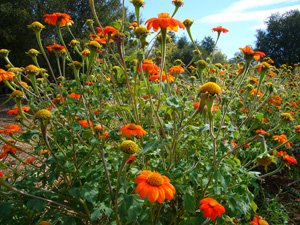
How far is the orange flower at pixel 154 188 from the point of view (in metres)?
1.00

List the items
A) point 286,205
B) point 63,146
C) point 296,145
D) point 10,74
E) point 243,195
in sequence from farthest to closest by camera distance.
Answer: point 296,145 < point 286,205 < point 63,146 < point 243,195 < point 10,74

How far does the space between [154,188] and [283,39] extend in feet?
82.8

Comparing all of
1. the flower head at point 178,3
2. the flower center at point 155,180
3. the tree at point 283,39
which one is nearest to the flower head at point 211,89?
the flower center at point 155,180

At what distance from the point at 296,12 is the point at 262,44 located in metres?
4.42

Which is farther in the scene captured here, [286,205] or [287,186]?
[287,186]

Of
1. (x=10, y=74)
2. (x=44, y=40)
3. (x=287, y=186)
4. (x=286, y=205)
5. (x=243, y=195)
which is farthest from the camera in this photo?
(x=44, y=40)

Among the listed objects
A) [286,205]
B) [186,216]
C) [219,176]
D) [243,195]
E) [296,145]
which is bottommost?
[286,205]

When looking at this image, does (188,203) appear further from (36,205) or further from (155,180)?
(36,205)

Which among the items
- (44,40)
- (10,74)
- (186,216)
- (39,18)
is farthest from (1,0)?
(186,216)

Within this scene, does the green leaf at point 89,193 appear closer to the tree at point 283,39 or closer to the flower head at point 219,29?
the flower head at point 219,29

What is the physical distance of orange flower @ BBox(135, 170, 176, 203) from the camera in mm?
998

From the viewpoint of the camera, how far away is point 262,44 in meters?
22.1

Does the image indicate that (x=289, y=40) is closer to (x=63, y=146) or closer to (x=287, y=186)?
(x=287, y=186)

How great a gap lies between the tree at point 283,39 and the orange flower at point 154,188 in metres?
24.0
